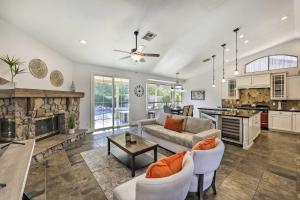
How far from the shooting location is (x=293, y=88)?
547 cm

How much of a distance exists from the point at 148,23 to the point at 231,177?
12.2ft

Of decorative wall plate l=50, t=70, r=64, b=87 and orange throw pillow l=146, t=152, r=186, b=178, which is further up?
decorative wall plate l=50, t=70, r=64, b=87

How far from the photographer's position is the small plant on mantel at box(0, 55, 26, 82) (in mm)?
3062

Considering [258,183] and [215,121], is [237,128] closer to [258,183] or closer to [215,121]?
[215,121]

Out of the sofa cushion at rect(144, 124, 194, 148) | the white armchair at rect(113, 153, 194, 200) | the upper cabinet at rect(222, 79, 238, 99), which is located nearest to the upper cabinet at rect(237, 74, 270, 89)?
the upper cabinet at rect(222, 79, 238, 99)

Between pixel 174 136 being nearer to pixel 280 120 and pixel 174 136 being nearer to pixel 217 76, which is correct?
pixel 280 120

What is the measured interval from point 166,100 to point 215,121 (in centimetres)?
447

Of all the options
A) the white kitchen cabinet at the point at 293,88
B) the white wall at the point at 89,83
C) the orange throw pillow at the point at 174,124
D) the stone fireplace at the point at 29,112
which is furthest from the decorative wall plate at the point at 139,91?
the white kitchen cabinet at the point at 293,88

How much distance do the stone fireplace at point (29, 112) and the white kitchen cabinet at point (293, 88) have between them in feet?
26.8

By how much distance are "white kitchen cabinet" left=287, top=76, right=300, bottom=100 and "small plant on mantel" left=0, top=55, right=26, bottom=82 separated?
29.3ft

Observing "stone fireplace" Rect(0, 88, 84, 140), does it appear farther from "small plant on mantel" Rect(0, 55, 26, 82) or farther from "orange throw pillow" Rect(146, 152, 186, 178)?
"orange throw pillow" Rect(146, 152, 186, 178)

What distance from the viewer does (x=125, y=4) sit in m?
2.75

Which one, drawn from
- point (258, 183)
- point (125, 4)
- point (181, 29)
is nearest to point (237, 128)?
point (258, 183)

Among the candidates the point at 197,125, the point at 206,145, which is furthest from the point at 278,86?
the point at 206,145
